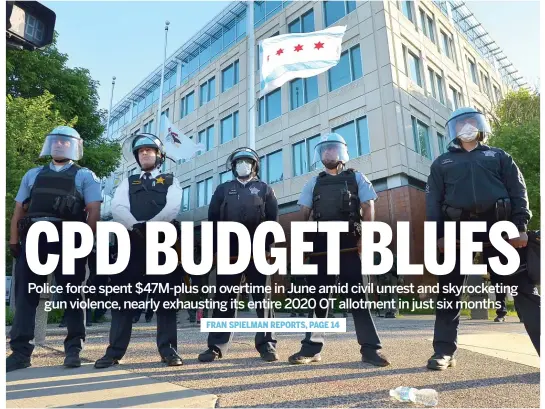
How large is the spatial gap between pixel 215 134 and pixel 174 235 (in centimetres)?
1762

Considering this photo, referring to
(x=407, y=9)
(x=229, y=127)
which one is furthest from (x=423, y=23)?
(x=229, y=127)

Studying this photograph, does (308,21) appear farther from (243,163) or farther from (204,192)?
(243,163)

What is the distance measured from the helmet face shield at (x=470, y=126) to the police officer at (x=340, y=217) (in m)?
0.79

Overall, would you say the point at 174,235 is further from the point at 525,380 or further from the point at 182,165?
the point at 182,165

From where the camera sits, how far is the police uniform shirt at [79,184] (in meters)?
3.40

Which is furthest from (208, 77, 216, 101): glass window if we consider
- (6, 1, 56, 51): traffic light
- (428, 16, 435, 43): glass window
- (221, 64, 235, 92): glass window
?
(6, 1, 56, 51): traffic light

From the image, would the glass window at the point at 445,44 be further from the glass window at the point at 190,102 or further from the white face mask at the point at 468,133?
the white face mask at the point at 468,133

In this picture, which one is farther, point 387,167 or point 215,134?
point 215,134

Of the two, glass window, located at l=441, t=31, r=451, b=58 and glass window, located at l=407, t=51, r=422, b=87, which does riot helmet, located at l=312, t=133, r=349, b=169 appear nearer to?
glass window, located at l=407, t=51, r=422, b=87

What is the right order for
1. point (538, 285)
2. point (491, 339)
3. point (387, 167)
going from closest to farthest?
1. point (538, 285)
2. point (491, 339)
3. point (387, 167)

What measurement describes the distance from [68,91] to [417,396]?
1183 cm

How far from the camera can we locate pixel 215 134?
2048cm

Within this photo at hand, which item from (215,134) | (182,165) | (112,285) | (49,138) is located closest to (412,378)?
(112,285)

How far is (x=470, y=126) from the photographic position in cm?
323
